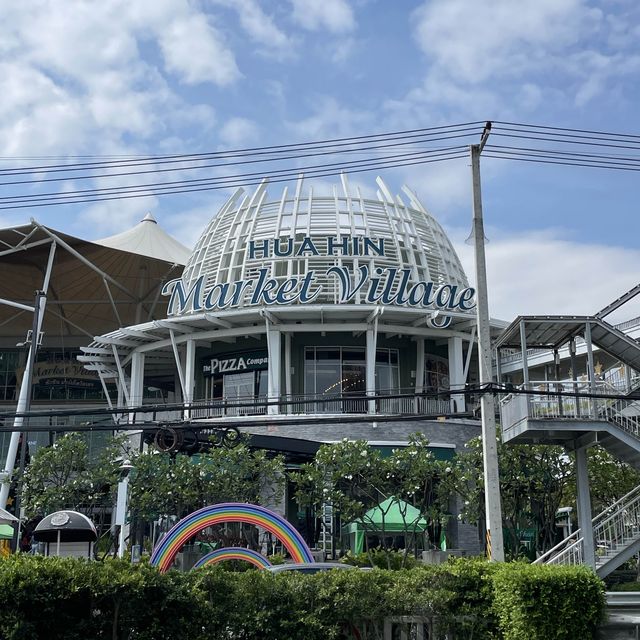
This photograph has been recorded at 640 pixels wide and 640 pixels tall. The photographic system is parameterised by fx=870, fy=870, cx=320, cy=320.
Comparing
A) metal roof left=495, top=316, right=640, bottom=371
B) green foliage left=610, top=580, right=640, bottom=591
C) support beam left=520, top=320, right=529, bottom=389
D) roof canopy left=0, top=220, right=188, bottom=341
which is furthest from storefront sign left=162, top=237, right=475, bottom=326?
support beam left=520, top=320, right=529, bottom=389

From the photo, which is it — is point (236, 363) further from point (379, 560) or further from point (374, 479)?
point (379, 560)

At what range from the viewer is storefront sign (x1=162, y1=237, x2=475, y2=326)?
42.1 metres

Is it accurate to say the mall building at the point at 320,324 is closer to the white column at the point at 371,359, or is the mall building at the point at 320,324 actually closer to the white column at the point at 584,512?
the white column at the point at 371,359

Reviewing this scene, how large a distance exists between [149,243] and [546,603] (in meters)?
50.3

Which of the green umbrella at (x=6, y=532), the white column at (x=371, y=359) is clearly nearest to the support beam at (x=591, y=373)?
the white column at (x=371, y=359)

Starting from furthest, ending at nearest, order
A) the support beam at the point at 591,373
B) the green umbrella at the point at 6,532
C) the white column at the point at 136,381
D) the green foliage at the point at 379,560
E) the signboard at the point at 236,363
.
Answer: the white column at the point at 136,381, the signboard at the point at 236,363, the green umbrella at the point at 6,532, the green foliage at the point at 379,560, the support beam at the point at 591,373

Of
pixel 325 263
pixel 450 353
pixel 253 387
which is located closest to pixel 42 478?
pixel 253 387

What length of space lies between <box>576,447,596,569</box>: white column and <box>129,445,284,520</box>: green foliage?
12.3 m

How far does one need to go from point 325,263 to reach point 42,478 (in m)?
18.0

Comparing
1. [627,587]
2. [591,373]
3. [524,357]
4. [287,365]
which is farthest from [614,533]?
[287,365]

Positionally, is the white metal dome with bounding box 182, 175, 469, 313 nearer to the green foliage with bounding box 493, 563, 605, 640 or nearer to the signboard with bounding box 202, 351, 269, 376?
the signboard with bounding box 202, 351, 269, 376

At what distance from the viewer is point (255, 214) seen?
47844mm

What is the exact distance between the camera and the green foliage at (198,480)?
31.5 metres

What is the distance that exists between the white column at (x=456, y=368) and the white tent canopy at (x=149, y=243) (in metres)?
21.8
